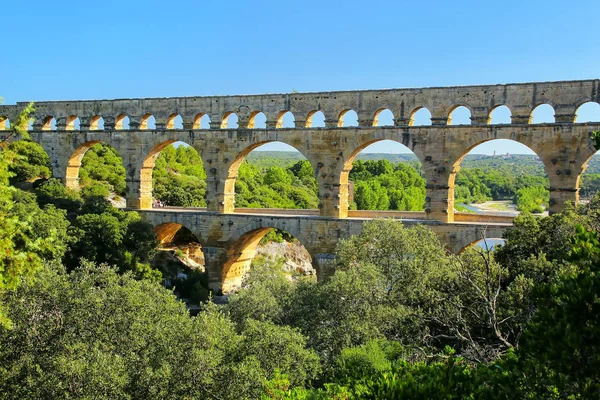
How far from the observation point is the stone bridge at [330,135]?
20.7 m

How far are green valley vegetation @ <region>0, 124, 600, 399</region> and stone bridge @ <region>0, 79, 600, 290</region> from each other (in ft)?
13.7

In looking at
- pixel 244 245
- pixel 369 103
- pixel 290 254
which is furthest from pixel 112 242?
pixel 290 254

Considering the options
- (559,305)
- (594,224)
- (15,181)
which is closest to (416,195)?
(15,181)

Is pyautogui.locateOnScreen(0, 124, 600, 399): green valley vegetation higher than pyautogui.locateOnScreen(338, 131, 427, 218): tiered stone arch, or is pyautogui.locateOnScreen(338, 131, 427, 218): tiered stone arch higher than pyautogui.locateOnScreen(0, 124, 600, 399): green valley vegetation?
pyautogui.locateOnScreen(338, 131, 427, 218): tiered stone arch

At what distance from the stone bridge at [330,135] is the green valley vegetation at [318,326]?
13.7 feet

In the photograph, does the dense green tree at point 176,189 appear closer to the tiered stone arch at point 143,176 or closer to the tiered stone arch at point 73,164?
the tiered stone arch at point 73,164

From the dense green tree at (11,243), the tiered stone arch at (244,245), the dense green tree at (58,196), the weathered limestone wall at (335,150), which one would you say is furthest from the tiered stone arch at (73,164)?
the dense green tree at (11,243)

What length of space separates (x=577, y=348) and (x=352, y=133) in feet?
59.3

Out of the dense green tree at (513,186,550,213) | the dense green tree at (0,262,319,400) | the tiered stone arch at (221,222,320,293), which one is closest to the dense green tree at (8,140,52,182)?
the tiered stone arch at (221,222,320,293)

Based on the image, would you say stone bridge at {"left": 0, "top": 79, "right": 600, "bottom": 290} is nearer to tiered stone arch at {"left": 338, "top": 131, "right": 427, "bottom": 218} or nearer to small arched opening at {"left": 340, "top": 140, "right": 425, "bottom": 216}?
tiered stone arch at {"left": 338, "top": 131, "right": 427, "bottom": 218}

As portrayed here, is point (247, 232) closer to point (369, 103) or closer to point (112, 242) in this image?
point (112, 242)

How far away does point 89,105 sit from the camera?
2920 cm

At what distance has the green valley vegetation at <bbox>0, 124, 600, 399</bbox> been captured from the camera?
7.74 meters

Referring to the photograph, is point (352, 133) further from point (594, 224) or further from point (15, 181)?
point (15, 181)
